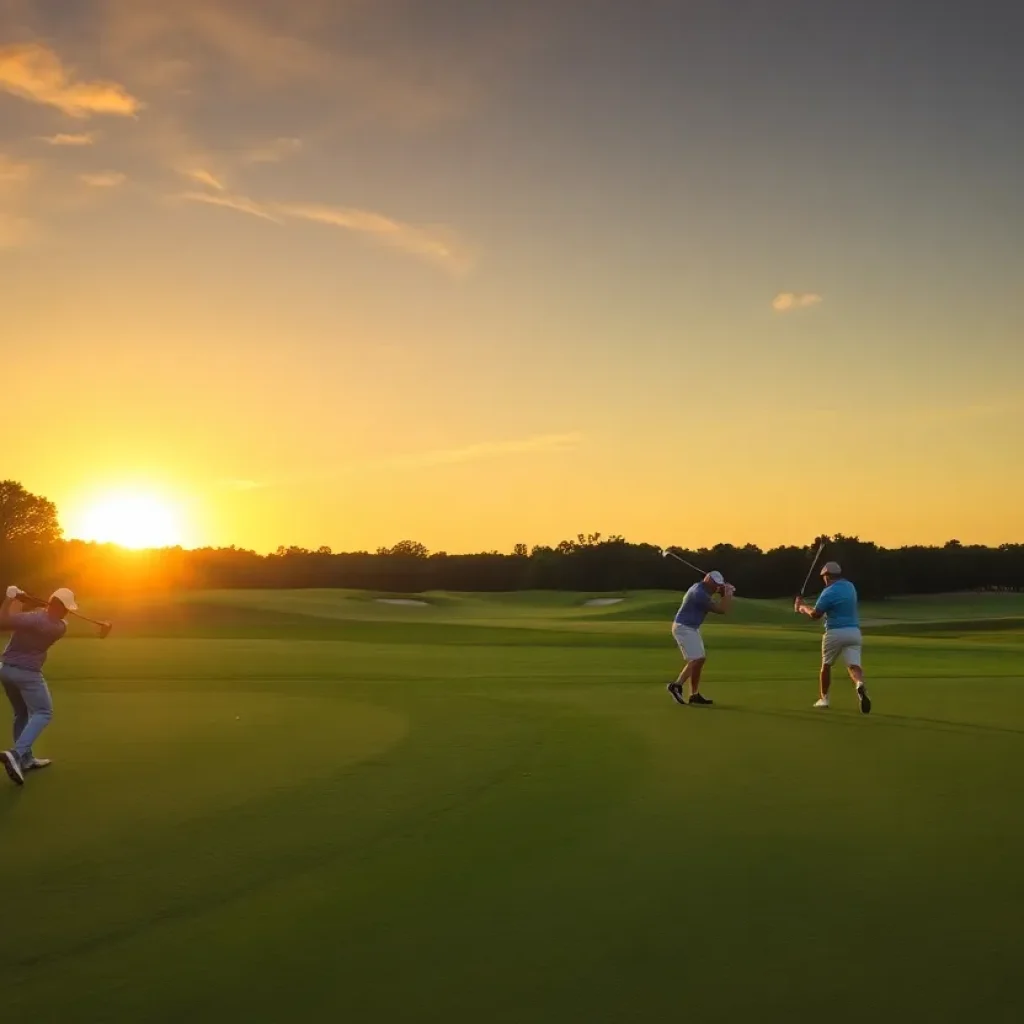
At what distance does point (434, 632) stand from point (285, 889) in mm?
33412

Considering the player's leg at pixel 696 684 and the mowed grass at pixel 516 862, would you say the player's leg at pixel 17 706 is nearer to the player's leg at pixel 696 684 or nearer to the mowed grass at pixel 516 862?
the mowed grass at pixel 516 862

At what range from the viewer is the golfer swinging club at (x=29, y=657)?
11719 mm

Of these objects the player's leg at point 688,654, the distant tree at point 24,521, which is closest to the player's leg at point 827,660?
the player's leg at point 688,654

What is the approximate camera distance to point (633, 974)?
5863 millimetres

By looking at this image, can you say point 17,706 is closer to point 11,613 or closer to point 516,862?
point 11,613

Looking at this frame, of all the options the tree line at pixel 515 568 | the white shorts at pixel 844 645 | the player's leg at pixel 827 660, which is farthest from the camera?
the tree line at pixel 515 568

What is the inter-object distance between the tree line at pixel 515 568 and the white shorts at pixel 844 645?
208 ft

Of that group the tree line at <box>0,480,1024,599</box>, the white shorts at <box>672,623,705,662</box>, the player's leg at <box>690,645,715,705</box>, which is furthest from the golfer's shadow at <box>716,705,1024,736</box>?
the tree line at <box>0,480,1024,599</box>

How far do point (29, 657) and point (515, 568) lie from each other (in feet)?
246

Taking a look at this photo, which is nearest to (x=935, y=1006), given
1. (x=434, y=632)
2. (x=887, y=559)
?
(x=434, y=632)

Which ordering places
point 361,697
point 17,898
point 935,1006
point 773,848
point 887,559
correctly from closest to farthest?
point 935,1006 → point 17,898 → point 773,848 → point 361,697 → point 887,559

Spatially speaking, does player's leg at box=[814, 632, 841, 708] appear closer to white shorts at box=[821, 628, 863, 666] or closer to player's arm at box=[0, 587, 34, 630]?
white shorts at box=[821, 628, 863, 666]

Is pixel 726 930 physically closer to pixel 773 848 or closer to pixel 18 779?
pixel 773 848

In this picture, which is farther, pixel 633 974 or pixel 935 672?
pixel 935 672
